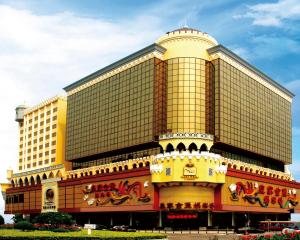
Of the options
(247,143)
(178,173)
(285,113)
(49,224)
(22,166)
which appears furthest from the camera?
(22,166)

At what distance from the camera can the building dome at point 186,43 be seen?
319ft

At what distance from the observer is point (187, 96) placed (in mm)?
94812

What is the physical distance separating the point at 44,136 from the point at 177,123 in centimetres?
5279

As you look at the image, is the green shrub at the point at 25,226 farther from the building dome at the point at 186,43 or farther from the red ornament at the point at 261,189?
the red ornament at the point at 261,189

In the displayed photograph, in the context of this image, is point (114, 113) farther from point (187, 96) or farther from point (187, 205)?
point (187, 205)

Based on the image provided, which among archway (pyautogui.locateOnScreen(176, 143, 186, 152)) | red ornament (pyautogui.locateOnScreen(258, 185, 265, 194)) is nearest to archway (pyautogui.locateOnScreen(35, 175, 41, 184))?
archway (pyautogui.locateOnScreen(176, 143, 186, 152))

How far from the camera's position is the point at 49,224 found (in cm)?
5853

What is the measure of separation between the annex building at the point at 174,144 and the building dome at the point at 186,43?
0.23m

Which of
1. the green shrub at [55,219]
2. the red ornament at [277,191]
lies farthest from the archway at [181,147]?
the green shrub at [55,219]

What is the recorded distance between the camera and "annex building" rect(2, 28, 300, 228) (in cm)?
8694

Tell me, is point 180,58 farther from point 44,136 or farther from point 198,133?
point 44,136

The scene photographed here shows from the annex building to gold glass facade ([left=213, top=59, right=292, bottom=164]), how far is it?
9.7 inches

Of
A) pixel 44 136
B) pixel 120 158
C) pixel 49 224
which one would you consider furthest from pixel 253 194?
pixel 44 136

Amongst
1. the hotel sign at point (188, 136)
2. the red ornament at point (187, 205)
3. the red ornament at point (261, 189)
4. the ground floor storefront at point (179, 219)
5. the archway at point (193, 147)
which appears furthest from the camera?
the red ornament at point (261, 189)
